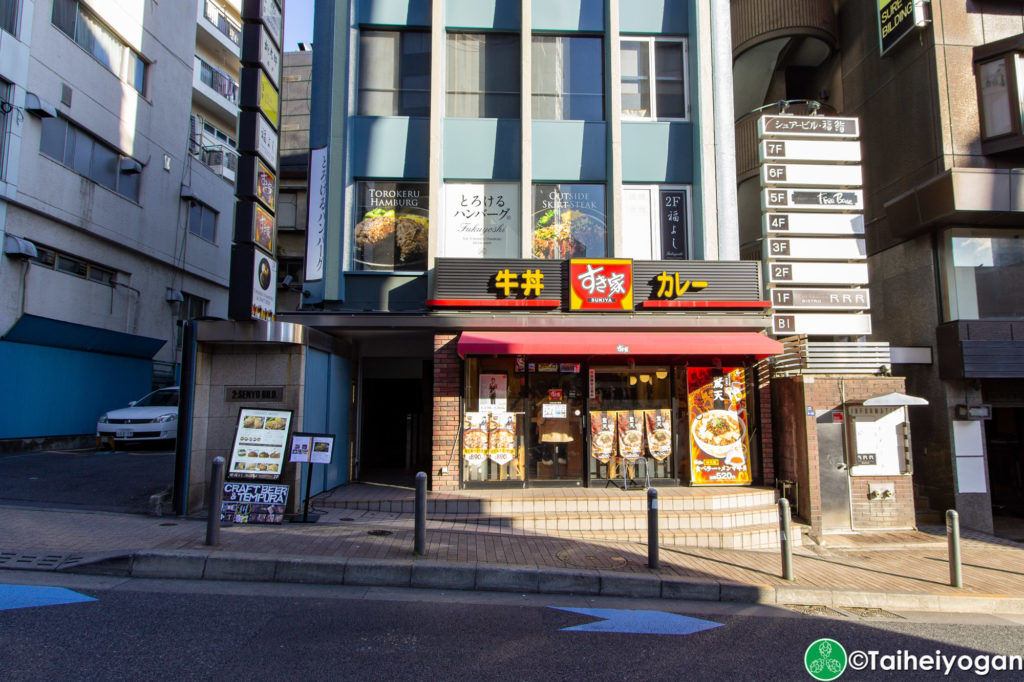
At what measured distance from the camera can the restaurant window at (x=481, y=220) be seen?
11516 millimetres

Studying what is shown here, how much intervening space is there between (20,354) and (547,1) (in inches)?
601

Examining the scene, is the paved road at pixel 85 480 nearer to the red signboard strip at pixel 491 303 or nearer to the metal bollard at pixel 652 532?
the red signboard strip at pixel 491 303

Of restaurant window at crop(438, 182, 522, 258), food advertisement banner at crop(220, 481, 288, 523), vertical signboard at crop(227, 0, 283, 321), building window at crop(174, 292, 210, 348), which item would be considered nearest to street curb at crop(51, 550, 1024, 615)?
food advertisement banner at crop(220, 481, 288, 523)

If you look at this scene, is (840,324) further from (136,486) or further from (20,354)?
(20,354)

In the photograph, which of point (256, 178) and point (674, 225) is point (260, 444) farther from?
point (674, 225)

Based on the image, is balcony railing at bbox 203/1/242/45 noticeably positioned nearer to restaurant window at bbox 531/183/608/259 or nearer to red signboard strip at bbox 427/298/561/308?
restaurant window at bbox 531/183/608/259

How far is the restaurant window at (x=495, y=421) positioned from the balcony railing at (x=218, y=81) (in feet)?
65.0

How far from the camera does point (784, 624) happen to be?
229 inches

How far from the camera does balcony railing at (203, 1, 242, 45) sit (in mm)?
24641

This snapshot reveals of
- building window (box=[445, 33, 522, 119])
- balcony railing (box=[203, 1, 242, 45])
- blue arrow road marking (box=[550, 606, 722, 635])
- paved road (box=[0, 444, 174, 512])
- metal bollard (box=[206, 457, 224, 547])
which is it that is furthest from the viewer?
balcony railing (box=[203, 1, 242, 45])

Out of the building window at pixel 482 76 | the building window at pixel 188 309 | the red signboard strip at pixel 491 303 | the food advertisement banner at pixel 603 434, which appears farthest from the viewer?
the building window at pixel 188 309

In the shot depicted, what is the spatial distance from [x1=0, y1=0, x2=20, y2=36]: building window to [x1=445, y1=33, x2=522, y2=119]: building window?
11287 mm

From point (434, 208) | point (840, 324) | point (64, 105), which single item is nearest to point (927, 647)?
point (840, 324)

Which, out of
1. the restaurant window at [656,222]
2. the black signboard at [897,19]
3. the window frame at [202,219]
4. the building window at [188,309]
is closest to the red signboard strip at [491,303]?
the restaurant window at [656,222]
